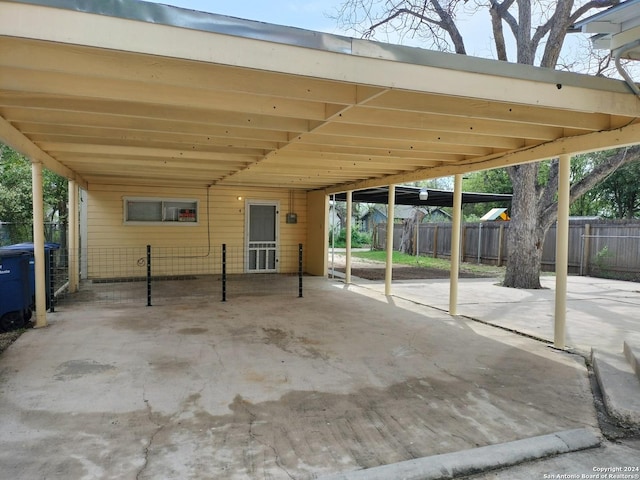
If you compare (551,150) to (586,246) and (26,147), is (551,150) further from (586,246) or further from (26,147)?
(586,246)

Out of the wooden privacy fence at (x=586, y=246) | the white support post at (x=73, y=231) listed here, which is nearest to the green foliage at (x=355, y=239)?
the wooden privacy fence at (x=586, y=246)

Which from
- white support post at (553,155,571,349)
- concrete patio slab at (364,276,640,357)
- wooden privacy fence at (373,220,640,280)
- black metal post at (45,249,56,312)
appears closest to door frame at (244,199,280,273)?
concrete patio slab at (364,276,640,357)

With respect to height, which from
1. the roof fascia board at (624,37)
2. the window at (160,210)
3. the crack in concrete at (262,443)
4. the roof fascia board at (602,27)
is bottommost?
the crack in concrete at (262,443)

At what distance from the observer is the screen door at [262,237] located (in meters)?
11.2

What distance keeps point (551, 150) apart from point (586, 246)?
10.1 m

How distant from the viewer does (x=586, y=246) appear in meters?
13.2

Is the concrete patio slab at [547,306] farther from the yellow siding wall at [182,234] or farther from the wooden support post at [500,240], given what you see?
the wooden support post at [500,240]

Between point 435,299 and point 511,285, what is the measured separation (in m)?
3.20

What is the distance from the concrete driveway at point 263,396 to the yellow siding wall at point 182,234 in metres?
4.45

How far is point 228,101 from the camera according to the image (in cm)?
362

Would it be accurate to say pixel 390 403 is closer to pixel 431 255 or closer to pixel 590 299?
pixel 590 299

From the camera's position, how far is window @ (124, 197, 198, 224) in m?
10.2

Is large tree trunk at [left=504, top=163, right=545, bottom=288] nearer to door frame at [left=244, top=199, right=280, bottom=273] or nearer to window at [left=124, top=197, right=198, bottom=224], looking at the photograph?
door frame at [left=244, top=199, right=280, bottom=273]

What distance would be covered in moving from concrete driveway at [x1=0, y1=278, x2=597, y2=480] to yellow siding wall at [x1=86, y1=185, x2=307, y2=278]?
4450mm
